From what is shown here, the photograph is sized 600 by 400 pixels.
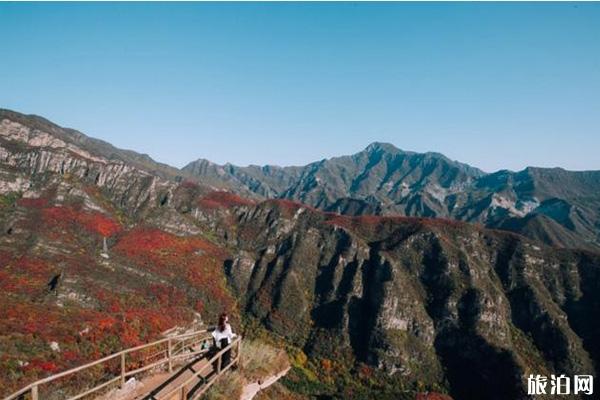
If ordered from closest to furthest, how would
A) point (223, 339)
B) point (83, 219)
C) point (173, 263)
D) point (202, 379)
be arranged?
point (202, 379) < point (223, 339) < point (83, 219) < point (173, 263)

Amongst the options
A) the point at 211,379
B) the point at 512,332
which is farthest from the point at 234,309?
the point at 211,379

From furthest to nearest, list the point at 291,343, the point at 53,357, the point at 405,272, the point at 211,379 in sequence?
1. the point at 405,272
2. the point at 291,343
3. the point at 53,357
4. the point at 211,379

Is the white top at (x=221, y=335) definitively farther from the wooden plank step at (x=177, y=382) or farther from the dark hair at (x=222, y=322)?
the wooden plank step at (x=177, y=382)

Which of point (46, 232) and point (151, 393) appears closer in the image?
point (151, 393)

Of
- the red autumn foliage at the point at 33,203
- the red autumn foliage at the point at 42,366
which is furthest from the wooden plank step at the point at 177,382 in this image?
the red autumn foliage at the point at 33,203

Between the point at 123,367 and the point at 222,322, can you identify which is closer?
the point at 123,367

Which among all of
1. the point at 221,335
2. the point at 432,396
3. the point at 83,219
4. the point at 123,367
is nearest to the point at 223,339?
the point at 221,335

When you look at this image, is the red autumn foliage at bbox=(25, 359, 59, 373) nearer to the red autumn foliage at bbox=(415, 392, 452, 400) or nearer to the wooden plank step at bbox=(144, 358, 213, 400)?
the wooden plank step at bbox=(144, 358, 213, 400)

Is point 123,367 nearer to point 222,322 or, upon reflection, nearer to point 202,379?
point 202,379

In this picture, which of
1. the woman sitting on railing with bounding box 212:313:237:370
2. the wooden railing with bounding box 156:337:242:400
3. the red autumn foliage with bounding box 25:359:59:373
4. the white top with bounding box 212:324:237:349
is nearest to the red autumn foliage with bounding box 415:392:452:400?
the red autumn foliage with bounding box 25:359:59:373

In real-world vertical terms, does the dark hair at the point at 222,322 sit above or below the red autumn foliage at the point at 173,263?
above

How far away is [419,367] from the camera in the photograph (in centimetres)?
16988

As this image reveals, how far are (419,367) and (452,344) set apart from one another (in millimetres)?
16954

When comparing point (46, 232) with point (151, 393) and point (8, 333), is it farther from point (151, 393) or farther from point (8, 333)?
point (151, 393)
